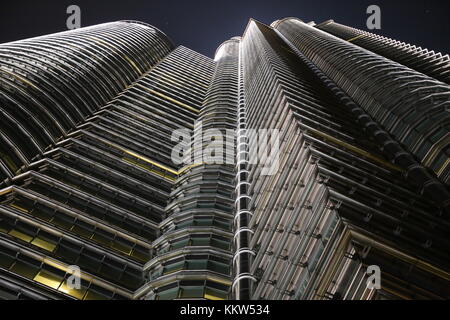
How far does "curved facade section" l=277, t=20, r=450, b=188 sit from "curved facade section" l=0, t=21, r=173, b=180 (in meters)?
28.7

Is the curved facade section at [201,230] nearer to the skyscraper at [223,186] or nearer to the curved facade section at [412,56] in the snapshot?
the skyscraper at [223,186]

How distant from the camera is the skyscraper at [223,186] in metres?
18.5

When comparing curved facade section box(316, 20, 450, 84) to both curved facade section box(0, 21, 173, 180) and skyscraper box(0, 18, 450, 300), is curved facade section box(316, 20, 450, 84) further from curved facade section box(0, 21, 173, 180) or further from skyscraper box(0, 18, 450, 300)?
curved facade section box(0, 21, 173, 180)

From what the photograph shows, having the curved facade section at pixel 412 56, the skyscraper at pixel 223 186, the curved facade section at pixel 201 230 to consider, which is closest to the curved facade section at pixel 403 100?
the skyscraper at pixel 223 186

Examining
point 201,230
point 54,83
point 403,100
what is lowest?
point 201,230

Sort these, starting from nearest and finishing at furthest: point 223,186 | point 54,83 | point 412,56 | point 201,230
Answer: point 201,230 → point 223,186 → point 54,83 → point 412,56

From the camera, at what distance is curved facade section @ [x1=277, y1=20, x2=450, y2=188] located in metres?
31.8

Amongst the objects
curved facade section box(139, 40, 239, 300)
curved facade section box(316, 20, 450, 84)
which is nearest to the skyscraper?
curved facade section box(139, 40, 239, 300)

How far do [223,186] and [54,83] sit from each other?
22962mm

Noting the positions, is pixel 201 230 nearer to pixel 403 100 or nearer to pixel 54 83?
pixel 403 100

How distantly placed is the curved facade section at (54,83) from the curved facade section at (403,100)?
28.7 m

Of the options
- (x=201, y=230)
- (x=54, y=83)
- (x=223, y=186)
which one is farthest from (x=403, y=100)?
(x=54, y=83)

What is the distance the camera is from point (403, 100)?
39.0 meters

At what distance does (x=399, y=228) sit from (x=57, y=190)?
2172 centimetres
